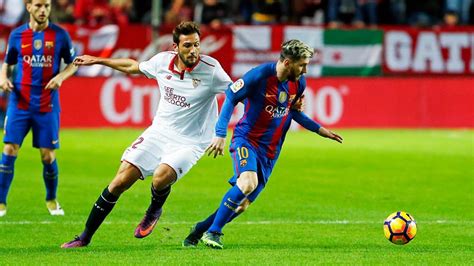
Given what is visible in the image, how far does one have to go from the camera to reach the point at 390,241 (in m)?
10.6

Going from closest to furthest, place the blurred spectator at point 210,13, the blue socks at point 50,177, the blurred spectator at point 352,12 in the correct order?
the blue socks at point 50,177 → the blurred spectator at point 210,13 → the blurred spectator at point 352,12

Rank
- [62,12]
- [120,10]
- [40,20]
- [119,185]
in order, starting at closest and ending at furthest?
[119,185], [40,20], [62,12], [120,10]

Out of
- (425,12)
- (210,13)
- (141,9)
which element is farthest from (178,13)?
(425,12)

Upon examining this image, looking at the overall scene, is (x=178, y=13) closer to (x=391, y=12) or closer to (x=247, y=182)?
(x=391, y=12)

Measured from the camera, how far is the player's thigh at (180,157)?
10.4 m

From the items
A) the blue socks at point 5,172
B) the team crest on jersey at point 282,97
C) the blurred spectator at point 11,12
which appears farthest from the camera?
the blurred spectator at point 11,12

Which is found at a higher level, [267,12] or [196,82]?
[196,82]

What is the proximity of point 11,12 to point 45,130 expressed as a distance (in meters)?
11.9

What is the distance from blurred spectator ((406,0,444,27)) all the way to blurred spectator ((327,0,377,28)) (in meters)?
1.24

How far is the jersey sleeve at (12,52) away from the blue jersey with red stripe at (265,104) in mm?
3393

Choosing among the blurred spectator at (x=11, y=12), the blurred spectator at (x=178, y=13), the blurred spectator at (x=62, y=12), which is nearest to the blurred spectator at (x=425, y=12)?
the blurred spectator at (x=178, y=13)

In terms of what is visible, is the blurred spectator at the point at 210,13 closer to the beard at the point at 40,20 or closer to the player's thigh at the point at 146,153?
the beard at the point at 40,20

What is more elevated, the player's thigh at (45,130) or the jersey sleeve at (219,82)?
the jersey sleeve at (219,82)

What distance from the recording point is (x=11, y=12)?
24391 millimetres
